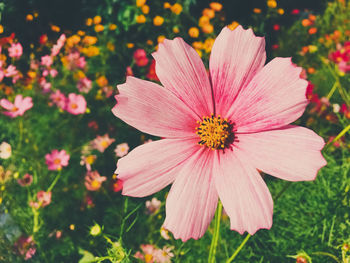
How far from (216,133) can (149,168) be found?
0.15 m

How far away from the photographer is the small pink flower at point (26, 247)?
0.90 m

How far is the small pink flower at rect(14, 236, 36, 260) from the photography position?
2.94ft

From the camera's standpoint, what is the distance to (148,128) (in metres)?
0.52

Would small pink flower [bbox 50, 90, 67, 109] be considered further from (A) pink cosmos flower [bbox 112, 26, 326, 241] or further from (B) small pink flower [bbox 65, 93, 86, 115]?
(A) pink cosmos flower [bbox 112, 26, 326, 241]

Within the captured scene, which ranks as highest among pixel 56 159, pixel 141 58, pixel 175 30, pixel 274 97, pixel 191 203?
pixel 274 97

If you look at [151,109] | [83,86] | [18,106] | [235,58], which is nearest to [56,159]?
[18,106]

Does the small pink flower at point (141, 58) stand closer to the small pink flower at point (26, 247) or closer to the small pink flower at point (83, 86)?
the small pink flower at point (83, 86)

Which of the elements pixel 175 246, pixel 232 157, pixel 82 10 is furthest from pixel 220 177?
pixel 82 10

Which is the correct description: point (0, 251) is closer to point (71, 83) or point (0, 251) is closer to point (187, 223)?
point (187, 223)

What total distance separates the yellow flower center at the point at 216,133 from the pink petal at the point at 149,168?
0.07m

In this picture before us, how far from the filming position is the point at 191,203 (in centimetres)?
47

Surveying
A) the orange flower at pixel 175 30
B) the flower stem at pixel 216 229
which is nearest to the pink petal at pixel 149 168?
the flower stem at pixel 216 229

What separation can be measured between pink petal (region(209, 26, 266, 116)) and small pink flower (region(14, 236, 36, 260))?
2.47 feet

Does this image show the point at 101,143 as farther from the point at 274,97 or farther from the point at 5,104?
the point at 274,97
